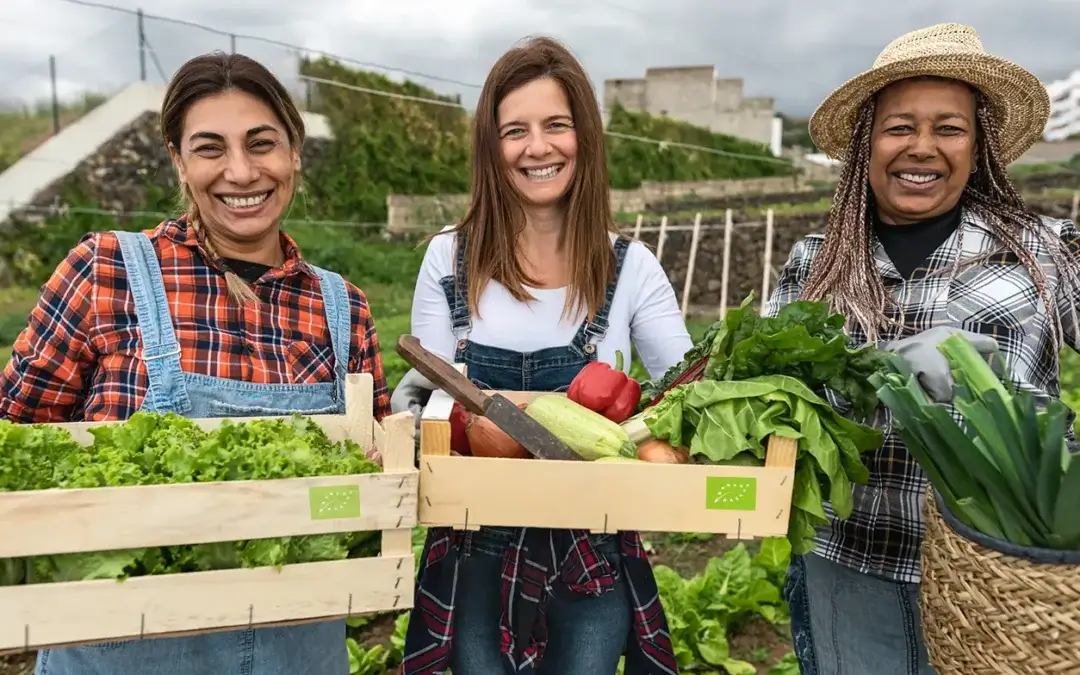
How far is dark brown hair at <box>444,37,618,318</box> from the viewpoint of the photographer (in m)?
2.78

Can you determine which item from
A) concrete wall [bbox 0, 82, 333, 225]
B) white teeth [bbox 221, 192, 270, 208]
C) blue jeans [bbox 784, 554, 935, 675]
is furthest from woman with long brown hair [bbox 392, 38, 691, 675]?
concrete wall [bbox 0, 82, 333, 225]

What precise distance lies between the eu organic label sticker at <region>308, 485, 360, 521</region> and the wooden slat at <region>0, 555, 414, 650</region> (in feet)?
0.43

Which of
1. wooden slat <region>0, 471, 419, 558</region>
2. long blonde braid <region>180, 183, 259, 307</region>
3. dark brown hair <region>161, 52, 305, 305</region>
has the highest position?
dark brown hair <region>161, 52, 305, 305</region>

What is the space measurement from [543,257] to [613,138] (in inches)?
1075

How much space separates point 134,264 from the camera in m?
2.49

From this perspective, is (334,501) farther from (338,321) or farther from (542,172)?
(542,172)

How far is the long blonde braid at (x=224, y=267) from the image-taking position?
8.47 feet

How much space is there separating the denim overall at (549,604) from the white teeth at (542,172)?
51 cm

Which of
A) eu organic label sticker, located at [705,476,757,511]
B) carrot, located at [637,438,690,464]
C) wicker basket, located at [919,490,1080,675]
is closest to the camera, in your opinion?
wicker basket, located at [919,490,1080,675]

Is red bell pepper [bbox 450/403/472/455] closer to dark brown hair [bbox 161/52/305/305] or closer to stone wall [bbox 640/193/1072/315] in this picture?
dark brown hair [bbox 161/52/305/305]

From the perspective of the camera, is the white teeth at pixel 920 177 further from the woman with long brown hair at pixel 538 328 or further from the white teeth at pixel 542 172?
the white teeth at pixel 542 172

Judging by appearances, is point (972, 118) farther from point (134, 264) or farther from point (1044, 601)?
point (134, 264)

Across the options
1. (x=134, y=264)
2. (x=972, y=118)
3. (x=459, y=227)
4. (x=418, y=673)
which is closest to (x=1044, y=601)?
(x=972, y=118)

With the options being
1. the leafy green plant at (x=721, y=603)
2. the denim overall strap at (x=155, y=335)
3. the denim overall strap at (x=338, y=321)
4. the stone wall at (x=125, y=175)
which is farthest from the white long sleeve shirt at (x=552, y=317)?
the stone wall at (x=125, y=175)
